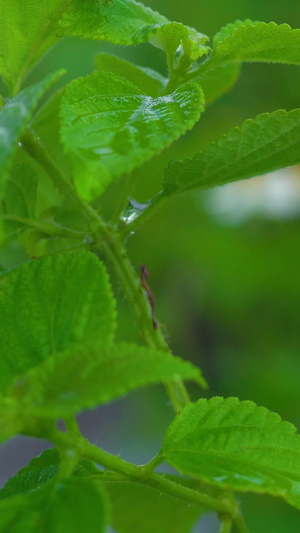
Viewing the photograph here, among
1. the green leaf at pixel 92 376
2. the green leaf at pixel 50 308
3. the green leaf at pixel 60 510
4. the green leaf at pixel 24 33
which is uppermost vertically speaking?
the green leaf at pixel 24 33

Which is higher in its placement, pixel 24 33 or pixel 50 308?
pixel 24 33

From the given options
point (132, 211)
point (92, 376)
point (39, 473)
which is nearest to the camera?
point (92, 376)

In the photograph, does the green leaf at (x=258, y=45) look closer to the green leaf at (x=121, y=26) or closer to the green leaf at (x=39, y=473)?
the green leaf at (x=121, y=26)

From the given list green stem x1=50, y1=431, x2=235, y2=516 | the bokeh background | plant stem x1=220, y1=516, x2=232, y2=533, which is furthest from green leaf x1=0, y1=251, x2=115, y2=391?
the bokeh background

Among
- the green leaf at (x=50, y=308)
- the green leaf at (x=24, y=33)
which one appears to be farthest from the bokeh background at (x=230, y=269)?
the green leaf at (x=50, y=308)

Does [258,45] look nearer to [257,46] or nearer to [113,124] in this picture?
[257,46]

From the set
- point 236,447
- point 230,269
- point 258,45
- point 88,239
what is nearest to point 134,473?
point 236,447
